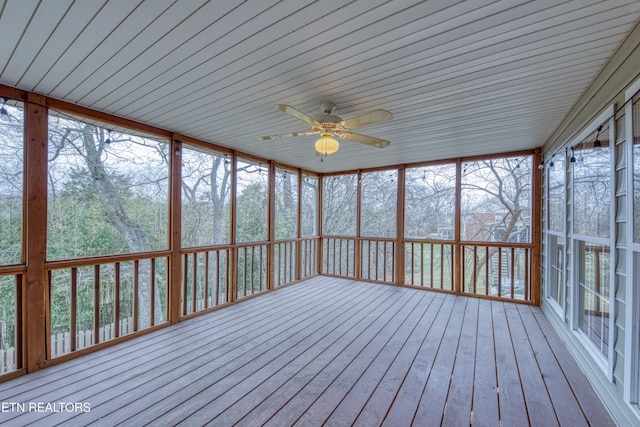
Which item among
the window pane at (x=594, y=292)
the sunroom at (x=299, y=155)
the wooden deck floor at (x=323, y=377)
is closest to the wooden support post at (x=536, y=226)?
the sunroom at (x=299, y=155)

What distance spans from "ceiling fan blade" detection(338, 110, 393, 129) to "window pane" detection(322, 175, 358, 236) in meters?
3.85

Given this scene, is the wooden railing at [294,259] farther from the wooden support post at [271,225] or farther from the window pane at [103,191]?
the window pane at [103,191]

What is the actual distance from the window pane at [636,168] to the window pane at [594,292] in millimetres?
498

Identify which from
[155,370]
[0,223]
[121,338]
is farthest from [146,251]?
[155,370]

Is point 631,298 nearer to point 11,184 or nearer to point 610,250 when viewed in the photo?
point 610,250

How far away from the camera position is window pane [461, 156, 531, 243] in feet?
14.8

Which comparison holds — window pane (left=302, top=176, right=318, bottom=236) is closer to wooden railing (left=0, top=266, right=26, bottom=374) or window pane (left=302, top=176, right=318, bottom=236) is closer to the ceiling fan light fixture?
the ceiling fan light fixture

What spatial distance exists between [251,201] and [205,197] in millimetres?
840

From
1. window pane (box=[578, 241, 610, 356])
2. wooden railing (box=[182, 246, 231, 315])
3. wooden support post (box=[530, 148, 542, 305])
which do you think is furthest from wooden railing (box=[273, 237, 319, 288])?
window pane (box=[578, 241, 610, 356])

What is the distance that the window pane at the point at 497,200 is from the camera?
14.8ft

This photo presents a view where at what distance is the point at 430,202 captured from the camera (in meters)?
5.24

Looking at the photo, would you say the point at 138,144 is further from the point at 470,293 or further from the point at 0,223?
the point at 470,293

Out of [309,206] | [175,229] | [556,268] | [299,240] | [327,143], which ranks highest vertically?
[327,143]

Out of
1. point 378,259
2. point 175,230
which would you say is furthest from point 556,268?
point 175,230
